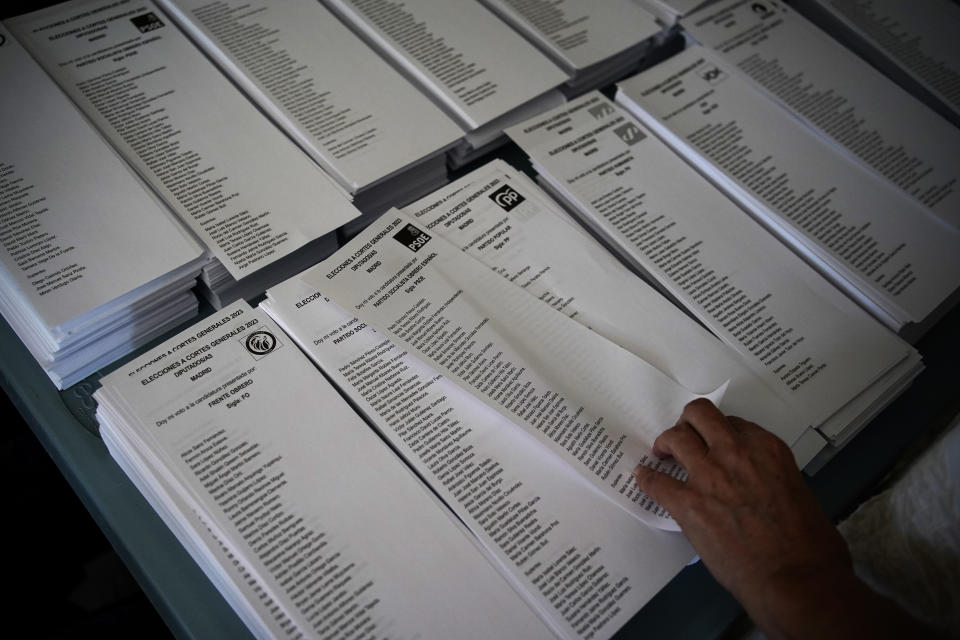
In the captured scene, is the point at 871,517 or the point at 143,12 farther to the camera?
the point at 143,12

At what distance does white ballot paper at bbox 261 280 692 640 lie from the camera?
644mm

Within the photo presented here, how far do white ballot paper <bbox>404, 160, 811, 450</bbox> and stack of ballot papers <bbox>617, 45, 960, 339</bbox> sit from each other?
22 centimetres

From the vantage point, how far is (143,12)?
98cm

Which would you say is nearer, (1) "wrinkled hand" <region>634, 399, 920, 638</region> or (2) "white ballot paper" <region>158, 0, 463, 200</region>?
(1) "wrinkled hand" <region>634, 399, 920, 638</region>

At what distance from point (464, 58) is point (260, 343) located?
53cm

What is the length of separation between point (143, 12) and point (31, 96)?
0.22m

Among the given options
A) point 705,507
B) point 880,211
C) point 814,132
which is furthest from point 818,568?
point 814,132

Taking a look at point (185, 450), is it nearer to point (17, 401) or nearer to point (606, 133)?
point (17, 401)

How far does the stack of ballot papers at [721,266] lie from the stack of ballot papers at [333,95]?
0.14 meters

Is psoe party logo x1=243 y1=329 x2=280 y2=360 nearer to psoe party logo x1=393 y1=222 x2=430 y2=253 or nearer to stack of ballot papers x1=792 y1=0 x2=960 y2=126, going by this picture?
psoe party logo x1=393 y1=222 x2=430 y2=253

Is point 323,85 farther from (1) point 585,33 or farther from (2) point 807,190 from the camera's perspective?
(2) point 807,190

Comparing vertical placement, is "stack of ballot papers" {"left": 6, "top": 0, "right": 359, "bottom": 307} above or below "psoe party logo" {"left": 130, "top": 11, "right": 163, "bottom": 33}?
Result: below

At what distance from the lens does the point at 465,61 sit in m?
1.00

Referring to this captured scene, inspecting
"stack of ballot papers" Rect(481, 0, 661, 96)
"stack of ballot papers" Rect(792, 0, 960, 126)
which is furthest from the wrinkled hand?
"stack of ballot papers" Rect(792, 0, 960, 126)
